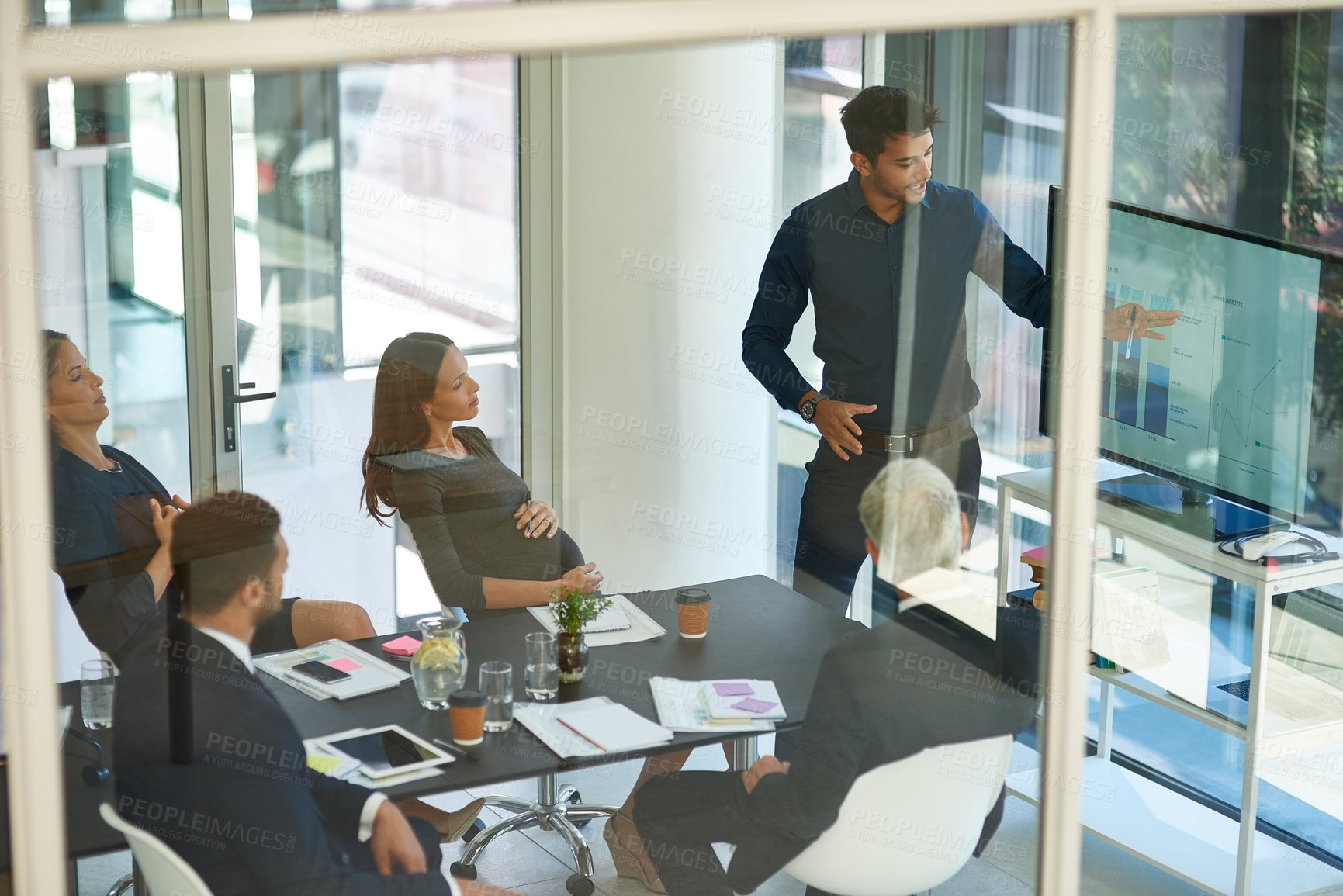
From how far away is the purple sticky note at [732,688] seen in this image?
254 cm

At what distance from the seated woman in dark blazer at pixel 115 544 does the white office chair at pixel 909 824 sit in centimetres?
115

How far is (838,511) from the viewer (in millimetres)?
3449

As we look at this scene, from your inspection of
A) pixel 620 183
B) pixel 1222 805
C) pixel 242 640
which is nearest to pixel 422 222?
pixel 620 183

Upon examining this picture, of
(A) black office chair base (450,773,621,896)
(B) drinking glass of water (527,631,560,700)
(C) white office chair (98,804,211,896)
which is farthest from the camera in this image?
(A) black office chair base (450,773,621,896)

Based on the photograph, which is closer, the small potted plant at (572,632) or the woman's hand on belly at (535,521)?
the small potted plant at (572,632)

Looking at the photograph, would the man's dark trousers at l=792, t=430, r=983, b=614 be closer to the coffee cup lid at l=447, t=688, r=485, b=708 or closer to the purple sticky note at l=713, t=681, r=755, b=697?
the purple sticky note at l=713, t=681, r=755, b=697

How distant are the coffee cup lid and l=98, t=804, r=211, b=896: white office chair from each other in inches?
20.2

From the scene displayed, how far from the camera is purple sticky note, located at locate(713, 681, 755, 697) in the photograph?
2.54m

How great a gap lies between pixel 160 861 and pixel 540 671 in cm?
79

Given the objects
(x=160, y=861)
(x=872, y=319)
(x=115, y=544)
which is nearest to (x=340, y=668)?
(x=160, y=861)

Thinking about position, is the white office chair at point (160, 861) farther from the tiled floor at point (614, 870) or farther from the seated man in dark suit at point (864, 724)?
the seated man in dark suit at point (864, 724)

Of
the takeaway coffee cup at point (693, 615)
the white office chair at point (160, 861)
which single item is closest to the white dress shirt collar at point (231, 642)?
the white office chair at point (160, 861)

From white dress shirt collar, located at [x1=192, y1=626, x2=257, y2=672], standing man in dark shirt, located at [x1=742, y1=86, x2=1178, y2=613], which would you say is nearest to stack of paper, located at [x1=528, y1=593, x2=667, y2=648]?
standing man in dark shirt, located at [x1=742, y1=86, x2=1178, y2=613]

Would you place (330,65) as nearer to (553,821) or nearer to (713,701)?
(713,701)
